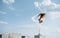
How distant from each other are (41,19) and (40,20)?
0.71 metres

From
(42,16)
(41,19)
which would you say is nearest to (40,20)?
(41,19)

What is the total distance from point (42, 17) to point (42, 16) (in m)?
1.71

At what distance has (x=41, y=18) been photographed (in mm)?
73188

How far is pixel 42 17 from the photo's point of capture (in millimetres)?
75375

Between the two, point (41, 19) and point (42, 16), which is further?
point (42, 16)

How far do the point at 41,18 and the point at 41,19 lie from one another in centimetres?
94

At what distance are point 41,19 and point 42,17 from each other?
322 centimetres

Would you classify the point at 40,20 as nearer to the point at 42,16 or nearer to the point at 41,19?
the point at 41,19

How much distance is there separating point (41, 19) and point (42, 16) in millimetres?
4921

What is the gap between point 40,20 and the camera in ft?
237

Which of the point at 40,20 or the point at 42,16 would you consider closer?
the point at 40,20

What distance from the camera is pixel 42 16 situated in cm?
7700
